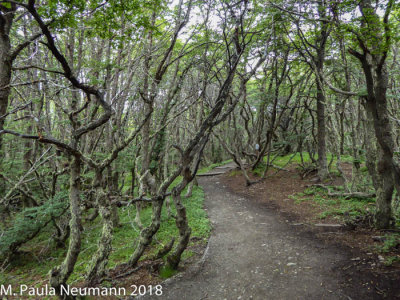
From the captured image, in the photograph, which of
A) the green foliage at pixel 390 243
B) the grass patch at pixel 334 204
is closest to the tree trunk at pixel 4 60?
the green foliage at pixel 390 243

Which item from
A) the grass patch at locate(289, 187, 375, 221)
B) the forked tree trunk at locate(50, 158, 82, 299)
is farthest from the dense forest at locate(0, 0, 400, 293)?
the grass patch at locate(289, 187, 375, 221)

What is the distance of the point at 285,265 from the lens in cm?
473

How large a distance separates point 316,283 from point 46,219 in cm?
729

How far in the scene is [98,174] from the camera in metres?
4.52

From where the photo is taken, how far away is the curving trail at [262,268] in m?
3.97

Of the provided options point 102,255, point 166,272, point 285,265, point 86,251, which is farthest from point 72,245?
point 86,251

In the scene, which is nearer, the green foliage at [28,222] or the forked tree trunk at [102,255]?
the forked tree trunk at [102,255]

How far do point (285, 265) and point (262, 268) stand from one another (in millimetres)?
499

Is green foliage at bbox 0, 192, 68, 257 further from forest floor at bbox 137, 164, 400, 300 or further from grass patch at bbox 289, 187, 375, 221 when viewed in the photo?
grass patch at bbox 289, 187, 375, 221

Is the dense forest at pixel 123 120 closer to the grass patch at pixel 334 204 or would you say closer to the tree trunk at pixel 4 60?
the tree trunk at pixel 4 60

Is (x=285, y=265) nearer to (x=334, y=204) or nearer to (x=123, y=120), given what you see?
(x=334, y=204)

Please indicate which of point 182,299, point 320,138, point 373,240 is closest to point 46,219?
point 182,299

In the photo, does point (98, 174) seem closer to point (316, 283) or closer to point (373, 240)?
point (316, 283)

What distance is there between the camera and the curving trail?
397cm
